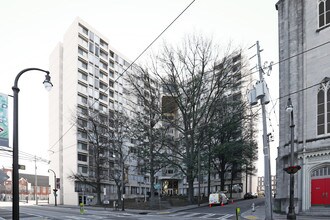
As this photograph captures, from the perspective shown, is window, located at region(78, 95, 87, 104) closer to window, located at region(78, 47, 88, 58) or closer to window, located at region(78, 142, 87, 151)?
window, located at region(78, 142, 87, 151)

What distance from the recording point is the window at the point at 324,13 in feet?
86.8

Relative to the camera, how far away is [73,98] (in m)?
71.1

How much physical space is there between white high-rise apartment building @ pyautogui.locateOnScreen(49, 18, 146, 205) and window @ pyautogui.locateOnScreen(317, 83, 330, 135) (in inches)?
1716

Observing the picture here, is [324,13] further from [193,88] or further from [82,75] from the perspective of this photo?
[82,75]

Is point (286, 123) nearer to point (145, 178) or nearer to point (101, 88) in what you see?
point (101, 88)

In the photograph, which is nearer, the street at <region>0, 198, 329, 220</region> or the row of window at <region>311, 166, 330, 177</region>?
the row of window at <region>311, 166, 330, 177</region>

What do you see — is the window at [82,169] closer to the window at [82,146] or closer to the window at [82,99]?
the window at [82,146]

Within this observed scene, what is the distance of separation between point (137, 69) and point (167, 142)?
10.2 metres

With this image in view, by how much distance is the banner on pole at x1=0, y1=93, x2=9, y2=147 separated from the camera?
36.1 ft

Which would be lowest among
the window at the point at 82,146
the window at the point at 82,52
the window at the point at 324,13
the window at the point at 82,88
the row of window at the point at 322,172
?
the window at the point at 82,146

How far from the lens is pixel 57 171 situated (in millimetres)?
73375

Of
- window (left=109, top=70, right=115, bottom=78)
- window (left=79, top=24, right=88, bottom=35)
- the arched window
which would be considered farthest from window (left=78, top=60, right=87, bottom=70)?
the arched window

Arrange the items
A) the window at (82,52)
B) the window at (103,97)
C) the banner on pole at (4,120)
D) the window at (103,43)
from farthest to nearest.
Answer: the window at (103,43) → the window at (103,97) → the window at (82,52) → the banner on pole at (4,120)

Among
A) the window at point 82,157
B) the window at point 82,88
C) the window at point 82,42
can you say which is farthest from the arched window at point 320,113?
the window at point 82,42
